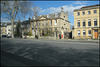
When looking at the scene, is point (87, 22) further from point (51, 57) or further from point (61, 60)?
point (61, 60)

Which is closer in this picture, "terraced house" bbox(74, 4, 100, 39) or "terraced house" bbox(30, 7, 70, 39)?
"terraced house" bbox(74, 4, 100, 39)

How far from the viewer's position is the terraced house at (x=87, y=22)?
32.4 metres

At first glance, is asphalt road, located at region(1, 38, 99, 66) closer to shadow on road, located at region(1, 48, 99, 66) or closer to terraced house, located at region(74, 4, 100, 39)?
shadow on road, located at region(1, 48, 99, 66)

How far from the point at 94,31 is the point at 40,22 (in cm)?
2640

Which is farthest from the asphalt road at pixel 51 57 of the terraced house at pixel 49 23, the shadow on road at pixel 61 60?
the terraced house at pixel 49 23

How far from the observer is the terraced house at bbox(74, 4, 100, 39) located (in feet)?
106

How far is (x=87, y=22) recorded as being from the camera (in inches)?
1352

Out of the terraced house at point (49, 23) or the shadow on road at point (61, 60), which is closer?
the shadow on road at point (61, 60)

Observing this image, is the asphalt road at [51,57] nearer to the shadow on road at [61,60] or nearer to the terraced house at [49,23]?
the shadow on road at [61,60]

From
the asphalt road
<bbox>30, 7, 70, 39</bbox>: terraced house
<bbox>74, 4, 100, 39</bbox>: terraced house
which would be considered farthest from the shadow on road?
<bbox>30, 7, 70, 39</bbox>: terraced house

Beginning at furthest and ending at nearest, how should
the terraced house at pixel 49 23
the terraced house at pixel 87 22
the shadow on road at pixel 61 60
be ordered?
the terraced house at pixel 49 23 → the terraced house at pixel 87 22 → the shadow on road at pixel 61 60

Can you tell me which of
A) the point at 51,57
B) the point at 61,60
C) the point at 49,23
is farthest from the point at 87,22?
the point at 61,60

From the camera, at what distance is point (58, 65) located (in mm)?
6004

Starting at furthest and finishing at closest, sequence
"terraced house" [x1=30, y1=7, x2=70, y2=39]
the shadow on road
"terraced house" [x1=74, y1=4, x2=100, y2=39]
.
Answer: "terraced house" [x1=30, y1=7, x2=70, y2=39]
"terraced house" [x1=74, y1=4, x2=100, y2=39]
the shadow on road
